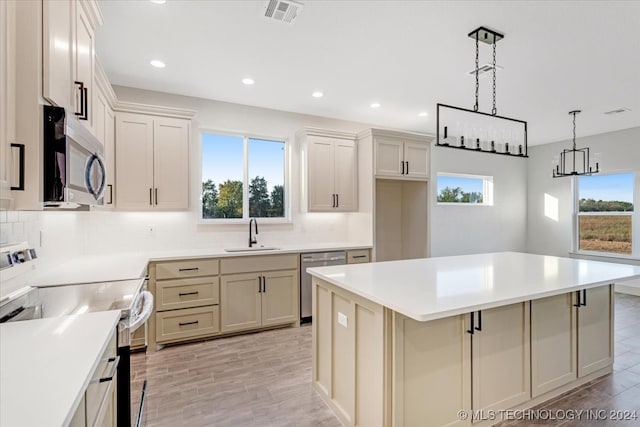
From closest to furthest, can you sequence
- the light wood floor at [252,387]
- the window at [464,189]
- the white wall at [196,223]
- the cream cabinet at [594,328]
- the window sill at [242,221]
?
the light wood floor at [252,387], the cream cabinet at [594,328], the white wall at [196,223], the window sill at [242,221], the window at [464,189]

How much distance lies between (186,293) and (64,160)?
7.58ft

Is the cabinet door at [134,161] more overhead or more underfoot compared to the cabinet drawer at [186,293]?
more overhead

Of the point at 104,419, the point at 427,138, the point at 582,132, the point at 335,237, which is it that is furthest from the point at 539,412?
the point at 582,132

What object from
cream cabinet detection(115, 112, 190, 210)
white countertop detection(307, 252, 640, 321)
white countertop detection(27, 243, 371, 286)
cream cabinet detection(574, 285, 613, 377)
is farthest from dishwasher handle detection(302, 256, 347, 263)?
cream cabinet detection(574, 285, 613, 377)

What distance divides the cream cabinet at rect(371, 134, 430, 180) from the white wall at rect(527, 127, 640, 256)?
10.3 feet

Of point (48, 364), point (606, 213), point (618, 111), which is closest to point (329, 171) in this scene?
point (48, 364)

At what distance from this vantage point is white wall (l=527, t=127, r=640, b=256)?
547cm

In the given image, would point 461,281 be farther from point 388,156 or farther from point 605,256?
point 605,256

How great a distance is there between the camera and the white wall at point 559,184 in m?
5.47

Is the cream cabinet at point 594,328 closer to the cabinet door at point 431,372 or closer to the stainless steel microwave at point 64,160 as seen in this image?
the cabinet door at point 431,372

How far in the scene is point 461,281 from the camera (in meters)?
2.13

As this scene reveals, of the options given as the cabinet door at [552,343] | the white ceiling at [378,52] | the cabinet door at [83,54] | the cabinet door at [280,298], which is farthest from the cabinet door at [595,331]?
the cabinet door at [83,54]

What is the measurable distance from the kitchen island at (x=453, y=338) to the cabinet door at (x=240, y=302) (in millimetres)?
1404

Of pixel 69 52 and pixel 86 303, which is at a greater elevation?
pixel 69 52
